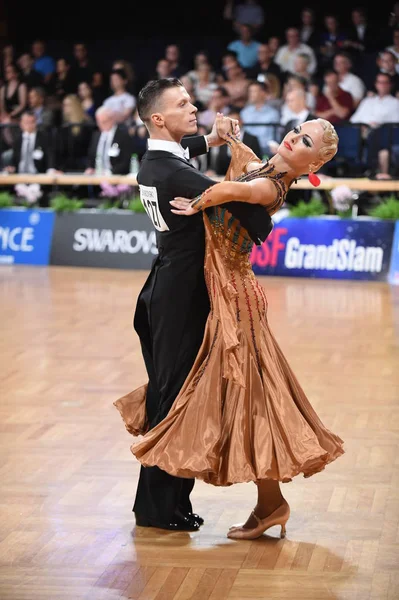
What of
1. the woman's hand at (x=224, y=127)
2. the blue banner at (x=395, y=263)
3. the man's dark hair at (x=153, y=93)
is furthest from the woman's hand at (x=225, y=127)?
the blue banner at (x=395, y=263)

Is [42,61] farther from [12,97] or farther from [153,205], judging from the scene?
[153,205]

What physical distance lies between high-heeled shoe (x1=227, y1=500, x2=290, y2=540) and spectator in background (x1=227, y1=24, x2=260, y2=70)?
992 centimetres

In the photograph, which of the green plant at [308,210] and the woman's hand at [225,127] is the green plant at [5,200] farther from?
the woman's hand at [225,127]

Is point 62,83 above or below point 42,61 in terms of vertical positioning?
below

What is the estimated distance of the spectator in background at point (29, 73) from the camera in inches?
535

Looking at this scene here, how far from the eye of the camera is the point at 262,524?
364 cm

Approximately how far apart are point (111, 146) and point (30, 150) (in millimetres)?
1250

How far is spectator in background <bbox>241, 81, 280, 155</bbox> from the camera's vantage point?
11.1 m

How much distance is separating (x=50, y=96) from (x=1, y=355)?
24.2 feet

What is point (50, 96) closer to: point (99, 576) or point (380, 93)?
point (380, 93)

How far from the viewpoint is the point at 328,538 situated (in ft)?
11.9

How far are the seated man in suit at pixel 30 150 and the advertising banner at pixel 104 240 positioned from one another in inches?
45.6

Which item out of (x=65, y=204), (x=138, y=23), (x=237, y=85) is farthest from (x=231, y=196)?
(x=138, y=23)

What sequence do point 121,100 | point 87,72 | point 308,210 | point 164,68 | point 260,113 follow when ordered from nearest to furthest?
point 308,210
point 260,113
point 121,100
point 164,68
point 87,72
